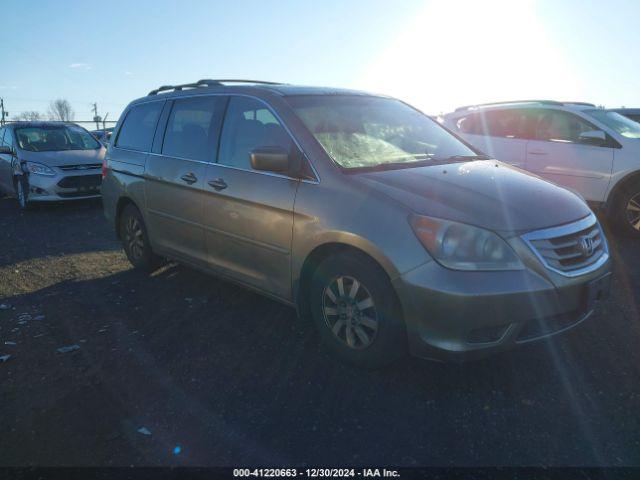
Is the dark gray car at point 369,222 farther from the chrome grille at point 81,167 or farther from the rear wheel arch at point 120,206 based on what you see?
the chrome grille at point 81,167

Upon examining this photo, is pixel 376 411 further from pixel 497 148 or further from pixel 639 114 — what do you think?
pixel 639 114

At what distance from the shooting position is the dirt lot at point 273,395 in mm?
2402

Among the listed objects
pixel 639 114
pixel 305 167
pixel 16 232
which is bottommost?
pixel 16 232

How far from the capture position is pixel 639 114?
32.1ft

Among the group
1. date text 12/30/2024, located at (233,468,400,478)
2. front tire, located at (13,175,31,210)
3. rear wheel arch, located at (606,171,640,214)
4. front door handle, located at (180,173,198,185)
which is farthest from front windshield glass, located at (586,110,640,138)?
front tire, located at (13,175,31,210)

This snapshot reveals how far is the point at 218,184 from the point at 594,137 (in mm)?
5064

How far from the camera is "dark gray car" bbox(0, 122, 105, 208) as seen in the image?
28.9ft

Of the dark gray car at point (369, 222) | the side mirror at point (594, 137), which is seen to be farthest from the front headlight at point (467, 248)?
the side mirror at point (594, 137)

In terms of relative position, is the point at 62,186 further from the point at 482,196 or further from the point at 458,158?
the point at 482,196

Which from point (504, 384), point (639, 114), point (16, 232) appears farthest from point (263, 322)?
point (639, 114)

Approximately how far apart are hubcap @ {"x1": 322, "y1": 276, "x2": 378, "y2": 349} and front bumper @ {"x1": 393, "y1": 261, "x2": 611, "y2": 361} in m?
0.27

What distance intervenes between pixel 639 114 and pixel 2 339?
37.1ft

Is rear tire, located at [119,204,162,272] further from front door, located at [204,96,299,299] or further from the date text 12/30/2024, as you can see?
the date text 12/30/2024

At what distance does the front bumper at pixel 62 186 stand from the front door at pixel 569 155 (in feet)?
25.4
